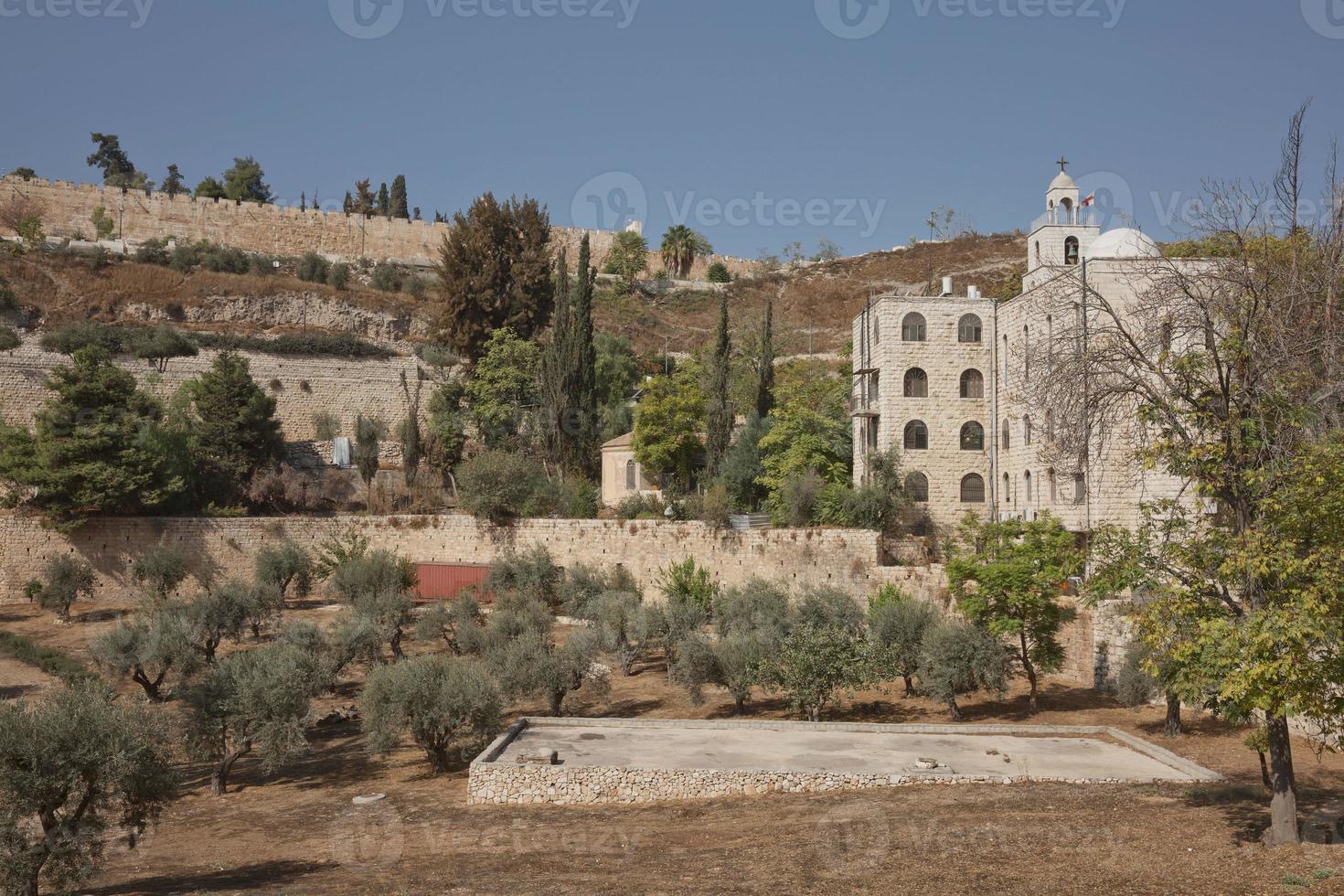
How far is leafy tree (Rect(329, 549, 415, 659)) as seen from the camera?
2542cm

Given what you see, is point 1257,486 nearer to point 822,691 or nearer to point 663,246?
point 822,691

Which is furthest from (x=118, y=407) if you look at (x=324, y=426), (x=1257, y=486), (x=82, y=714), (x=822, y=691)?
(x=1257, y=486)

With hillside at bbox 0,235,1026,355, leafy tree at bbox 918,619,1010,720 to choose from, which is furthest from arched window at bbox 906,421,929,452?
Result: hillside at bbox 0,235,1026,355

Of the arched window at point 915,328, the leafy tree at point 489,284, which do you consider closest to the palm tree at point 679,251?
the leafy tree at point 489,284

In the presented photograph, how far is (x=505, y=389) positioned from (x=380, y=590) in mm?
12960

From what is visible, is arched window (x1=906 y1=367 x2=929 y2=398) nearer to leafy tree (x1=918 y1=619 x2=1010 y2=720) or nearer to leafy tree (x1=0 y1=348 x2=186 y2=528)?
leafy tree (x1=918 y1=619 x2=1010 y2=720)

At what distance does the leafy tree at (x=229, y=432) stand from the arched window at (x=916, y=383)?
22.5 meters

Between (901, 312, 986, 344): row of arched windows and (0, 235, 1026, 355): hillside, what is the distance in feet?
88.1

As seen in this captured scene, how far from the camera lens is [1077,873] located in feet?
32.6

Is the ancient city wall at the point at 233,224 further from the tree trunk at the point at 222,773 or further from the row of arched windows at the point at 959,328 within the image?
the tree trunk at the point at 222,773

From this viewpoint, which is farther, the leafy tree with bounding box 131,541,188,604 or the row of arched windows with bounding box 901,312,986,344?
the row of arched windows with bounding box 901,312,986,344

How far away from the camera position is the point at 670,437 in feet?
118

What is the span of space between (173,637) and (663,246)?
63.0 metres

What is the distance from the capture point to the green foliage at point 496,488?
32.6m
